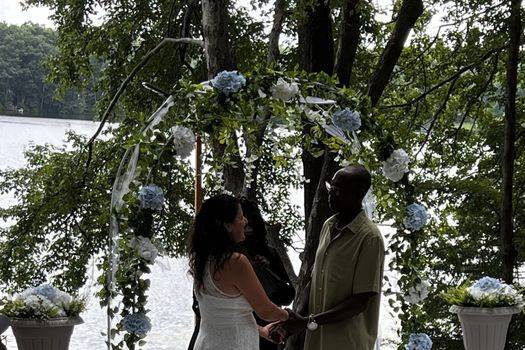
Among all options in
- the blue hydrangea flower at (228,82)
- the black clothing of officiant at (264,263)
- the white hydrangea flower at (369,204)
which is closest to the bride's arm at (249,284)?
the black clothing of officiant at (264,263)

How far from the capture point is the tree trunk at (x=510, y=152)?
7672mm

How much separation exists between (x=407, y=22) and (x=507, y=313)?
2.46m

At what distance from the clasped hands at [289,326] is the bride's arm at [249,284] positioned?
189mm

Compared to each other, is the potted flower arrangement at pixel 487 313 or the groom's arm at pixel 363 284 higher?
the groom's arm at pixel 363 284

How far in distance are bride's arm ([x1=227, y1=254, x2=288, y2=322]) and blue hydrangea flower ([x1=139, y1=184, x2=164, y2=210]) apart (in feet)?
2.42

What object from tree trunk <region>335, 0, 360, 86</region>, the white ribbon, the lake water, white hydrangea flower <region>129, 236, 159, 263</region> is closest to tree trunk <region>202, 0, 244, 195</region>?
tree trunk <region>335, 0, 360, 86</region>

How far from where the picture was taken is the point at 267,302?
131 inches

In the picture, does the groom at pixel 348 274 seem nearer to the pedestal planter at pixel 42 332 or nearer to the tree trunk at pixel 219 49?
the pedestal planter at pixel 42 332

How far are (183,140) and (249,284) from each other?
872 mm

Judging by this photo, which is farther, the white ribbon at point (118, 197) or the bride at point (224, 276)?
the white ribbon at point (118, 197)

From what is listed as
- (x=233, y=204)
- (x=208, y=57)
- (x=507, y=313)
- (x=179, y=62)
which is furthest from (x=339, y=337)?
(x=179, y=62)

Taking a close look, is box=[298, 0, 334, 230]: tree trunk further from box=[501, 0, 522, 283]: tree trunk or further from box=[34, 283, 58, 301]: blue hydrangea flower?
box=[34, 283, 58, 301]: blue hydrangea flower

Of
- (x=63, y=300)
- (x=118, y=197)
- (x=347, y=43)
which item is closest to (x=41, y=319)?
(x=63, y=300)

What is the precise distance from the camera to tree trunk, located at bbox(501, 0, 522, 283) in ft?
25.2
